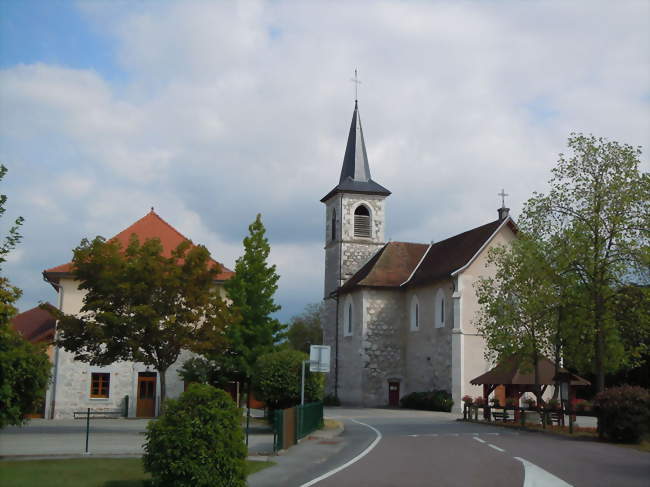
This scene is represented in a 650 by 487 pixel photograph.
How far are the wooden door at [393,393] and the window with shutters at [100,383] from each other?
20956mm

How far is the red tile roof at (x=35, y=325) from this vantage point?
3721 centimetres

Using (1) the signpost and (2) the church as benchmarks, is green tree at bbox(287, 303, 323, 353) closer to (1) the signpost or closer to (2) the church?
(2) the church

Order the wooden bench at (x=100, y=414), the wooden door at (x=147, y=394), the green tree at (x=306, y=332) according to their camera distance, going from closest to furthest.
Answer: the wooden bench at (x=100, y=414) < the wooden door at (x=147, y=394) < the green tree at (x=306, y=332)

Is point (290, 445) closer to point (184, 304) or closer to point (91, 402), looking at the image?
point (184, 304)

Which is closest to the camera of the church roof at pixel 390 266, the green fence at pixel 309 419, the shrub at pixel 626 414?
the green fence at pixel 309 419

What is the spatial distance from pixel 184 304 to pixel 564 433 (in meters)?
14.0

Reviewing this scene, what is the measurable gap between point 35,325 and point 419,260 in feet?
87.8

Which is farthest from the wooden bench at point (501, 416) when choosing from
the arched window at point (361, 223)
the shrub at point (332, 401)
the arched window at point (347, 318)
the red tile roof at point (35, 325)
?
the arched window at point (361, 223)

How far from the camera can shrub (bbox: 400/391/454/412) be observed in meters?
42.6

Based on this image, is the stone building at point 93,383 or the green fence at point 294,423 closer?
the green fence at point 294,423

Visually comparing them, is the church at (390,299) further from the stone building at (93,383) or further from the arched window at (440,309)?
the stone building at (93,383)

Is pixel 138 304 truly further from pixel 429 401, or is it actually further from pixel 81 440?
pixel 429 401

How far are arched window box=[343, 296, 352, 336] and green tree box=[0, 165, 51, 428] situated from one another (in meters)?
37.0

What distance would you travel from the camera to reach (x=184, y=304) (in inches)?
1048
